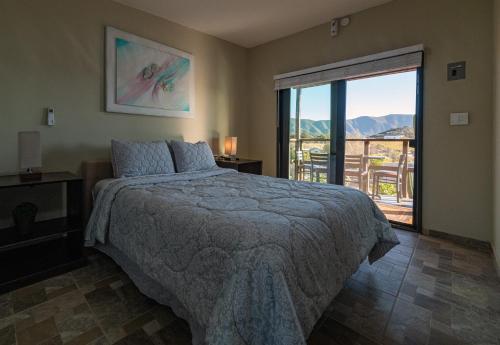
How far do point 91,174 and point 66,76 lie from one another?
37.8 inches

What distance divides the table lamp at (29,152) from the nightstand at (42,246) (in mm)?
71

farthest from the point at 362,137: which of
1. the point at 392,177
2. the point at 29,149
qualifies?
the point at 29,149

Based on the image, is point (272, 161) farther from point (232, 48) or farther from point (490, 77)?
point (490, 77)

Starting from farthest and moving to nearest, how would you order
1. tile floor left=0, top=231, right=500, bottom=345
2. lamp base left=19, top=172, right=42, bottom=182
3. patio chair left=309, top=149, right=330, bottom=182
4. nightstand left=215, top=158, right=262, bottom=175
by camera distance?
patio chair left=309, top=149, right=330, bottom=182
nightstand left=215, top=158, right=262, bottom=175
lamp base left=19, top=172, right=42, bottom=182
tile floor left=0, top=231, right=500, bottom=345

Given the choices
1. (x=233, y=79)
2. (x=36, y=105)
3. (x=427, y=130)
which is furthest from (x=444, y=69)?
(x=36, y=105)

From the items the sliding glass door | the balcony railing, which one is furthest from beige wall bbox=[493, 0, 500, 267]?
the balcony railing

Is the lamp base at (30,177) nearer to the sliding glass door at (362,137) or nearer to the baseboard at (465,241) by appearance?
the sliding glass door at (362,137)

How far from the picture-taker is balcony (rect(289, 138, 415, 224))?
11.8 feet

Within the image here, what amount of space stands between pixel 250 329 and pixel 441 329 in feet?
3.82

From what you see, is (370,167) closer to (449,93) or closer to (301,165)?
(301,165)

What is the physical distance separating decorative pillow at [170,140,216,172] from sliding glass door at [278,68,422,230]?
1409 millimetres

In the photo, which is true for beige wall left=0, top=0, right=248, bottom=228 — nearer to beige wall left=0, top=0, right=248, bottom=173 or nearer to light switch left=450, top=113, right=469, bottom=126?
beige wall left=0, top=0, right=248, bottom=173

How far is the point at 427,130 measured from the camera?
106 inches

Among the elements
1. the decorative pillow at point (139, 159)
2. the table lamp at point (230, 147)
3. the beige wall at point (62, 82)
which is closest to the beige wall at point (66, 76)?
the beige wall at point (62, 82)
